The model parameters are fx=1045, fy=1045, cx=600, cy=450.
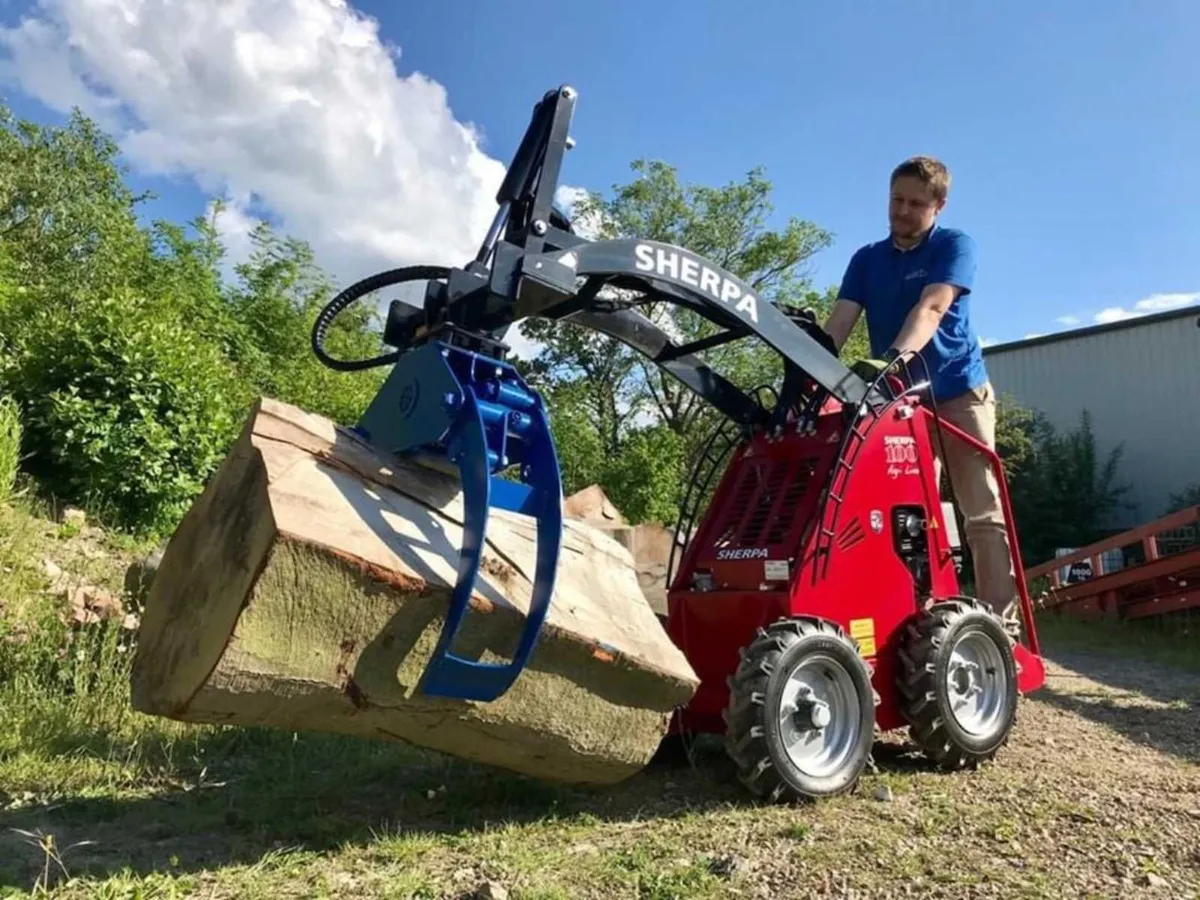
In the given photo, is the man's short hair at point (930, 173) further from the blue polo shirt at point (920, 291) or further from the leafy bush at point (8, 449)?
the leafy bush at point (8, 449)

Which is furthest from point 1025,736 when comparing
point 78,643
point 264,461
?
point 78,643

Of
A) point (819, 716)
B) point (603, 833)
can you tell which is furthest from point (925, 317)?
point (603, 833)

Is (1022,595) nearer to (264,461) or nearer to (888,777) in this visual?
(888,777)

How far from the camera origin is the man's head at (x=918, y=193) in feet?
15.6

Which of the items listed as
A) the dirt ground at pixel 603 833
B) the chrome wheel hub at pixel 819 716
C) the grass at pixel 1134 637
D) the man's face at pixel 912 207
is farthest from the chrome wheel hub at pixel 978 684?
the grass at pixel 1134 637

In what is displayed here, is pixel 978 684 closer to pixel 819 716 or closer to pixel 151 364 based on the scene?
pixel 819 716

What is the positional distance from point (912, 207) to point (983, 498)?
4.61ft

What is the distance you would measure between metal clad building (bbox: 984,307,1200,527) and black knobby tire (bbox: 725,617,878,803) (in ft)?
61.6

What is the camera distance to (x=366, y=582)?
284 centimetres

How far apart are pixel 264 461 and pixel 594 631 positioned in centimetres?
111

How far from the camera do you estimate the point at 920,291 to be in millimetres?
4816

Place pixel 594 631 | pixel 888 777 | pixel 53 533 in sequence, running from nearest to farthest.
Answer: pixel 594 631 < pixel 888 777 < pixel 53 533

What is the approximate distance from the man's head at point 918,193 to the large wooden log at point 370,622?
94.1 inches

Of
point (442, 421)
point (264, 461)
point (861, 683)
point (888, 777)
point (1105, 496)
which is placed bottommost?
point (888, 777)
